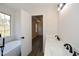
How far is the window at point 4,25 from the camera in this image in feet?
8.72

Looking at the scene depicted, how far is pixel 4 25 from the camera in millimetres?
2799

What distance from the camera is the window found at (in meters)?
2.66

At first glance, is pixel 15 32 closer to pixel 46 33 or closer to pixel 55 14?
pixel 46 33

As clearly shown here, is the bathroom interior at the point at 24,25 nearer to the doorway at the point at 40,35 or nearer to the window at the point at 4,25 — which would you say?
the window at the point at 4,25

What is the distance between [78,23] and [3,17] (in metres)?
2.08

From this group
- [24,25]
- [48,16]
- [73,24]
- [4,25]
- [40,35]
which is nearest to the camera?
[73,24]

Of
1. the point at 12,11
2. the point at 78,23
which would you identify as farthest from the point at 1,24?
the point at 78,23

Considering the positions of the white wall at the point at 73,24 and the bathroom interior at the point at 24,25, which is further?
the bathroom interior at the point at 24,25

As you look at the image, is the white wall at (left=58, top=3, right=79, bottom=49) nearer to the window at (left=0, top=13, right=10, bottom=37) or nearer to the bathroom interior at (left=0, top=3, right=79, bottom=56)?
the bathroom interior at (left=0, top=3, right=79, bottom=56)

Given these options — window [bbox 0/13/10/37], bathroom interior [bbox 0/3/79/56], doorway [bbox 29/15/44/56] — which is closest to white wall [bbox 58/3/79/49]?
bathroom interior [bbox 0/3/79/56]

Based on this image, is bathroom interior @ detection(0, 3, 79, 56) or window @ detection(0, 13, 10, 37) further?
window @ detection(0, 13, 10, 37)

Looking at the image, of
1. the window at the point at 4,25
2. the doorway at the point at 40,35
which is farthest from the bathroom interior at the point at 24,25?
the doorway at the point at 40,35

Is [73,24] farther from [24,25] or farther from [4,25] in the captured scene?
[4,25]

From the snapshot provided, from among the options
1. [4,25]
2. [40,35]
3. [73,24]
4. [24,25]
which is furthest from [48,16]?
[40,35]
